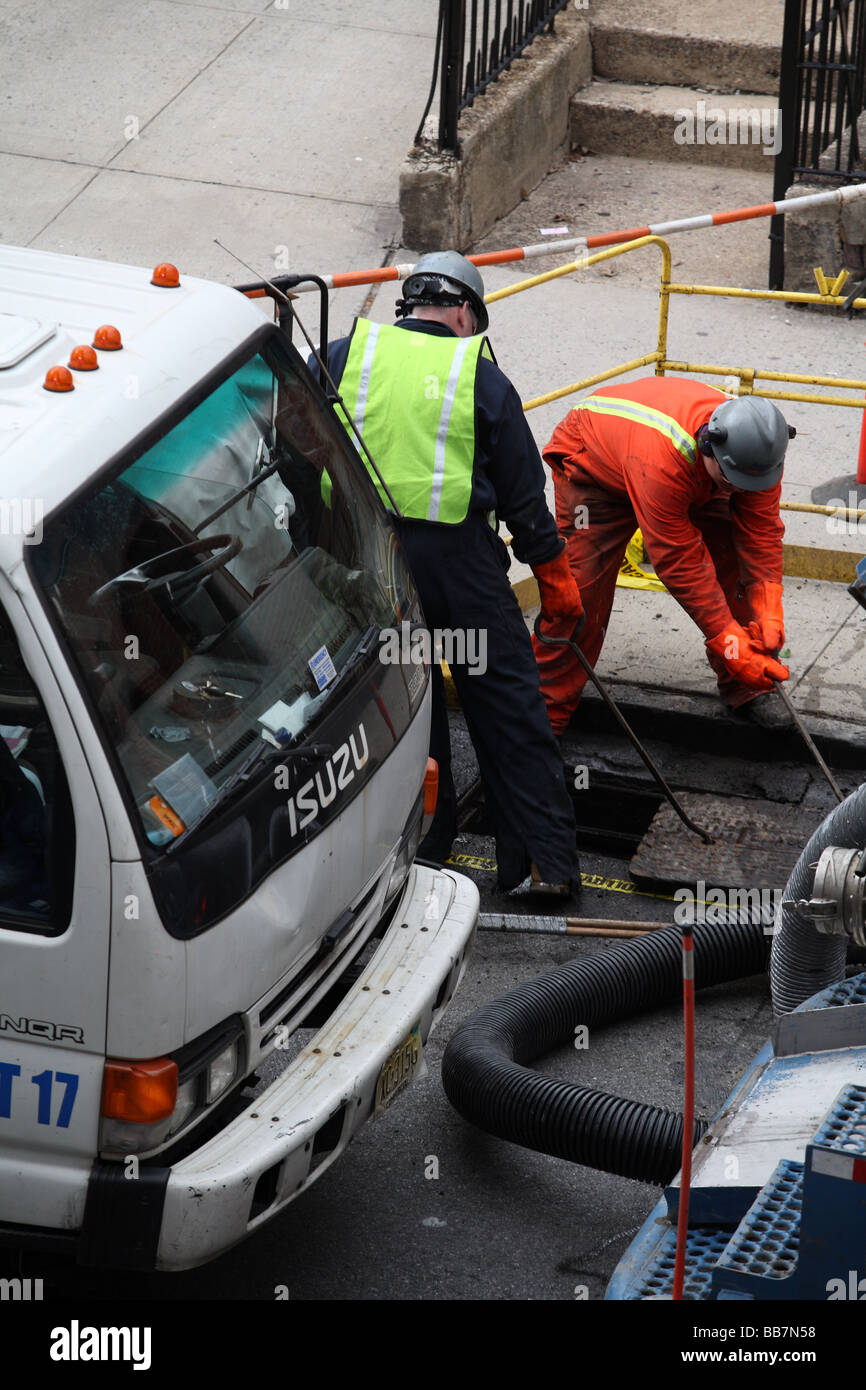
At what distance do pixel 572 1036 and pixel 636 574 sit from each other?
8.54ft

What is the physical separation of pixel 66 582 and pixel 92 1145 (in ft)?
3.56

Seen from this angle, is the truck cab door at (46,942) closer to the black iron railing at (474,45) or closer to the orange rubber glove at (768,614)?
the orange rubber glove at (768,614)

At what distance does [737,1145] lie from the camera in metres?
3.24

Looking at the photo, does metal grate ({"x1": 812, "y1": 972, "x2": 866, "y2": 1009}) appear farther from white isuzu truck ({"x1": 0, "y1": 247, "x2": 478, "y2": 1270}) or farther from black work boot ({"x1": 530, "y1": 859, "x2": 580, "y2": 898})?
black work boot ({"x1": 530, "y1": 859, "x2": 580, "y2": 898})

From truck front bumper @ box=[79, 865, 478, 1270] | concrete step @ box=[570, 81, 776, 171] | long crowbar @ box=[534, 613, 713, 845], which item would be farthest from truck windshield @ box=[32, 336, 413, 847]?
concrete step @ box=[570, 81, 776, 171]

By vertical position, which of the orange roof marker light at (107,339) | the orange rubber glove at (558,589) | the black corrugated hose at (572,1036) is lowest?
the black corrugated hose at (572,1036)

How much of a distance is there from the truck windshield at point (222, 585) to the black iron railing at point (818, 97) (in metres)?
5.54

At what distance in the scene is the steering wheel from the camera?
10.7 feet

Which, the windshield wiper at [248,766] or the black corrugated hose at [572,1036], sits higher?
the windshield wiper at [248,766]

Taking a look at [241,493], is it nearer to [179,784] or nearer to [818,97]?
[179,784]

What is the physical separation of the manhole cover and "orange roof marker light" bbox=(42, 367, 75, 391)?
2787 millimetres

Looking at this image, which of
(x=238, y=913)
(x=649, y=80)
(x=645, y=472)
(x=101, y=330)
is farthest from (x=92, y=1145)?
(x=649, y=80)

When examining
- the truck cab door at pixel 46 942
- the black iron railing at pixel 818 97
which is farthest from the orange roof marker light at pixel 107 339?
the black iron railing at pixel 818 97

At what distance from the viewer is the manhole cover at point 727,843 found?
5.29 metres
